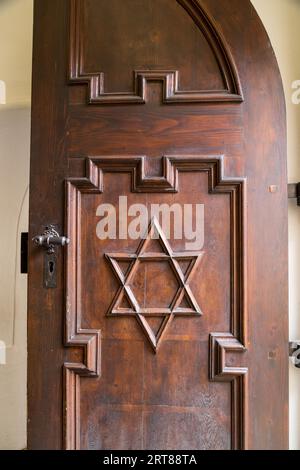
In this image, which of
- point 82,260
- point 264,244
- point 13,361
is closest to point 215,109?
point 264,244

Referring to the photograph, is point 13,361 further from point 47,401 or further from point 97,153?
point 97,153

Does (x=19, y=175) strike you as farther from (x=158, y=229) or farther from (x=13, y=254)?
(x=158, y=229)

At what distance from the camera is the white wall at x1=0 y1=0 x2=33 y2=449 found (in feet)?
3.39

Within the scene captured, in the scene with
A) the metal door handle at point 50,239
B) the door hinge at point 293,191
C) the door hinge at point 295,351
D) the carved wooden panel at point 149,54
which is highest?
the carved wooden panel at point 149,54

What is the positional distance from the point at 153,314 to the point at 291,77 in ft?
2.36

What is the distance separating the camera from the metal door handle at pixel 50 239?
771mm

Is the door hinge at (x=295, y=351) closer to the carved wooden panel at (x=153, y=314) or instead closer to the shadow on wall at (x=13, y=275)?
the carved wooden panel at (x=153, y=314)

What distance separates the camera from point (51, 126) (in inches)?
31.5

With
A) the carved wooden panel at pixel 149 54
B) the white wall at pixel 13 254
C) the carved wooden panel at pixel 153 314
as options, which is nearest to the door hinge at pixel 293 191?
the carved wooden panel at pixel 153 314

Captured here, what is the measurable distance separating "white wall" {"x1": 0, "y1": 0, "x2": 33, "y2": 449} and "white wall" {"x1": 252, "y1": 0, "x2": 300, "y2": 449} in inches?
28.1

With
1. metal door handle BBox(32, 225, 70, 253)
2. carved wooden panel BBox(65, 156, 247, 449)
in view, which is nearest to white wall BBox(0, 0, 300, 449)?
carved wooden panel BBox(65, 156, 247, 449)

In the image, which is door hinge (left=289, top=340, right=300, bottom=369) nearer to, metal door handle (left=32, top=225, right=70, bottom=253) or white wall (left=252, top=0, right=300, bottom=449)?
white wall (left=252, top=0, right=300, bottom=449)

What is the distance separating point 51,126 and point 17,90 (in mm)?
256
